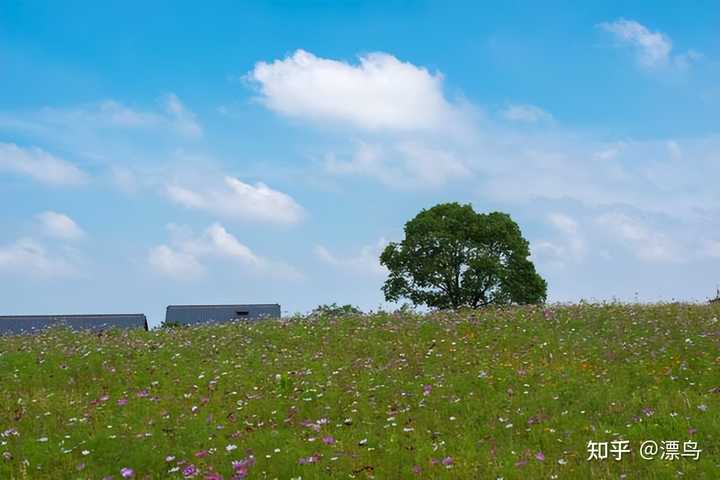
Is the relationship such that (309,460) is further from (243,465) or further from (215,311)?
Answer: (215,311)

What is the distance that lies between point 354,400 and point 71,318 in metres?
52.6

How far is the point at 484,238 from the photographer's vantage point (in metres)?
51.0

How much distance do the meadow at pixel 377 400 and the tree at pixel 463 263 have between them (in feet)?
87.3

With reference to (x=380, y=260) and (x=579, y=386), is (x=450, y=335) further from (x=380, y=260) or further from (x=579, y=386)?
(x=380, y=260)

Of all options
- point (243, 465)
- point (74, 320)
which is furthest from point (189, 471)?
point (74, 320)

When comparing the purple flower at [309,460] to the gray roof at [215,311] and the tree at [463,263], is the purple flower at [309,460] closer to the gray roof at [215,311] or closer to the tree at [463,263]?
the tree at [463,263]

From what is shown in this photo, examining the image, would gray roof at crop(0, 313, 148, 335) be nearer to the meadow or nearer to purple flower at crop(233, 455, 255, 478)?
the meadow

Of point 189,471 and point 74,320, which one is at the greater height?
point 74,320

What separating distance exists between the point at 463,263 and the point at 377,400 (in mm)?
36336

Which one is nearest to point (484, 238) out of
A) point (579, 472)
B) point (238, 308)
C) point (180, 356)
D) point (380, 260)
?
point (380, 260)

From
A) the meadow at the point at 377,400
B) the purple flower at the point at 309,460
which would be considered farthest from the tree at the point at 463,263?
the purple flower at the point at 309,460

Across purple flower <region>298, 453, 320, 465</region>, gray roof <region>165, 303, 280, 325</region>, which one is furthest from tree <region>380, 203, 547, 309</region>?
purple flower <region>298, 453, 320, 465</region>

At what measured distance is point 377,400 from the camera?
15070 mm

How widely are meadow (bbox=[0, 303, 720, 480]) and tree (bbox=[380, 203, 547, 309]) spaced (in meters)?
26.6
